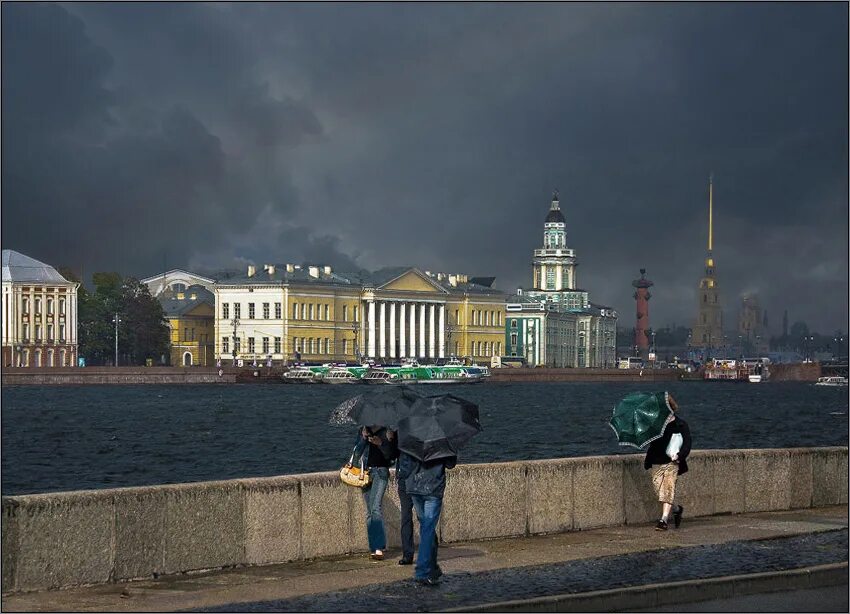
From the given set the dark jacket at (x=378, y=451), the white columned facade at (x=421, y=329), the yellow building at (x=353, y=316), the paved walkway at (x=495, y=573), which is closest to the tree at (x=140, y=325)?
the yellow building at (x=353, y=316)

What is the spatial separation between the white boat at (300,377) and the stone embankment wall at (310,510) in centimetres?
11282

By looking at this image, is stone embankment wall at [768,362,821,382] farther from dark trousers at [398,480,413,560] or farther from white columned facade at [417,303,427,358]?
dark trousers at [398,480,413,560]

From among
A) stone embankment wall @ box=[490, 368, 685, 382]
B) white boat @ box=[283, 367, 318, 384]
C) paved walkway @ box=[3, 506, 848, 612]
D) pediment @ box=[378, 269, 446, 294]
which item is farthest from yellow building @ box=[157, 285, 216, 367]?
paved walkway @ box=[3, 506, 848, 612]

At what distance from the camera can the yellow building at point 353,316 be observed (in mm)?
152250

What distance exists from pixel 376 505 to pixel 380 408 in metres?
0.77

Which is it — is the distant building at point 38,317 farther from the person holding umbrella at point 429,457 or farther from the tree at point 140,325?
the person holding umbrella at point 429,457

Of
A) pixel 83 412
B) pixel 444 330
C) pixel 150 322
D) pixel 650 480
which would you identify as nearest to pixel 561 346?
pixel 444 330

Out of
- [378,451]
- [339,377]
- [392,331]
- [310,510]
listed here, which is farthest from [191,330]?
[378,451]

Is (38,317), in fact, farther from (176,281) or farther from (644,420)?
(644,420)

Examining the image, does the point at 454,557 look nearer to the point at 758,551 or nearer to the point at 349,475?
the point at 349,475

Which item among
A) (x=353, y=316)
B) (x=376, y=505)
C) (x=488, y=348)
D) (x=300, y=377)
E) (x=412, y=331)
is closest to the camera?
(x=376, y=505)

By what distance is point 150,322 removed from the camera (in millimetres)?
137500

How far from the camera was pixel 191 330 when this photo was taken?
156 metres

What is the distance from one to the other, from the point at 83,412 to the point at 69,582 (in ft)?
204
